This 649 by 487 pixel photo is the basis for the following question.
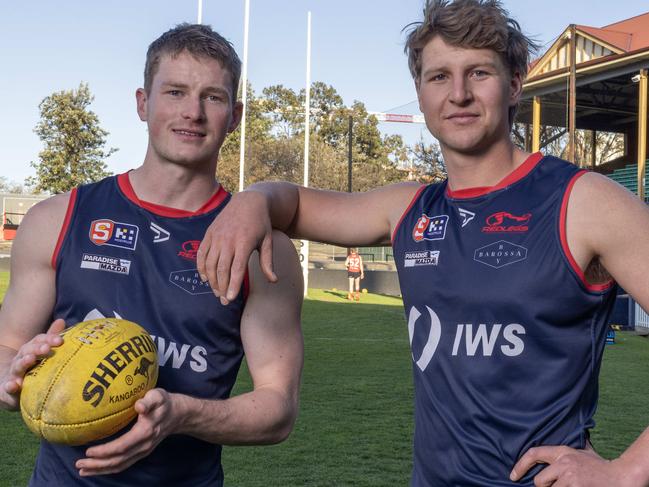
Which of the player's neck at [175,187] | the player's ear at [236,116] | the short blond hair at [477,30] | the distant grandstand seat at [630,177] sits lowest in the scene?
the player's neck at [175,187]

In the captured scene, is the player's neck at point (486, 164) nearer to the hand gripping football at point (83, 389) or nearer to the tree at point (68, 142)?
the hand gripping football at point (83, 389)

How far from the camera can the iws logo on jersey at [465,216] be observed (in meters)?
2.81

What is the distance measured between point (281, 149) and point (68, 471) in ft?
143

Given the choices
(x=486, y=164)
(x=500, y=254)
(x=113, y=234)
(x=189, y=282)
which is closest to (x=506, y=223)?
(x=500, y=254)

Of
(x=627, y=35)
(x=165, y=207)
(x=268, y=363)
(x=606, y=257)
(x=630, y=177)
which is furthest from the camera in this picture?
(x=630, y=177)

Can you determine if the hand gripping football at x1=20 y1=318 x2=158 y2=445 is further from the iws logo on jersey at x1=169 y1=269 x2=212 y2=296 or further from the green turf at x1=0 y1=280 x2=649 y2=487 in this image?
the green turf at x1=0 y1=280 x2=649 y2=487

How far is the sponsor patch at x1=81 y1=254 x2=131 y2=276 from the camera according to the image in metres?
2.96

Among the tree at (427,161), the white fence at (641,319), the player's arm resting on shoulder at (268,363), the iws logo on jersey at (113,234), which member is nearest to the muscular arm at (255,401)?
the player's arm resting on shoulder at (268,363)

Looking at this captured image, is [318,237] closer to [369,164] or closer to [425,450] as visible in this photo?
[425,450]

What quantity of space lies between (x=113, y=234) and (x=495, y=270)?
141cm

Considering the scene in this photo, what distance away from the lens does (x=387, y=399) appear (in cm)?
993

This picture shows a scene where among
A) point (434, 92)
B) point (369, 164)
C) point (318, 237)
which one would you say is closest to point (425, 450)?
point (318, 237)

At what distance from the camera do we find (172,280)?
9.75 ft

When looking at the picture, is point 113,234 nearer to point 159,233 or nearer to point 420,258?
point 159,233
